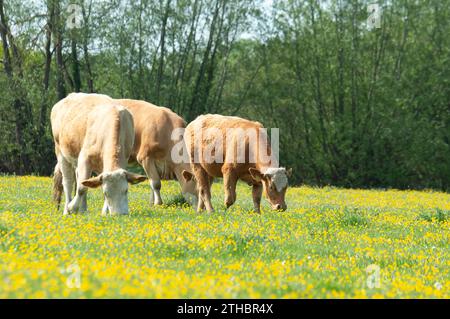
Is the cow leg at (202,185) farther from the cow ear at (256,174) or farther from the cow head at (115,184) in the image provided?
the cow head at (115,184)

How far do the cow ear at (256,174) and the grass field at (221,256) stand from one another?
107cm

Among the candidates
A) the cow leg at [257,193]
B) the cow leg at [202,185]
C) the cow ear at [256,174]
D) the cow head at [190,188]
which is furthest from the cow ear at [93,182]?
the cow head at [190,188]

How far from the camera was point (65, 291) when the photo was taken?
5520 mm

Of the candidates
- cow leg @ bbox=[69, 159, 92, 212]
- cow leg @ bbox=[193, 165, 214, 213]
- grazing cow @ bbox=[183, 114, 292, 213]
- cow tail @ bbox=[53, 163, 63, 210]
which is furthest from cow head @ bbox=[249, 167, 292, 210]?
cow tail @ bbox=[53, 163, 63, 210]

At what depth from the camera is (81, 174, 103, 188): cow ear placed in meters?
13.2

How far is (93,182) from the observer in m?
13.3

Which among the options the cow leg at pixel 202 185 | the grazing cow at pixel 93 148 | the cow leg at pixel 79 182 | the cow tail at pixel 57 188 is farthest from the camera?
the cow leg at pixel 202 185

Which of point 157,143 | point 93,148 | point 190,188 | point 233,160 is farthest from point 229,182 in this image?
point 157,143

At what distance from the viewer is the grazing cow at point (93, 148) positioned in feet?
43.7

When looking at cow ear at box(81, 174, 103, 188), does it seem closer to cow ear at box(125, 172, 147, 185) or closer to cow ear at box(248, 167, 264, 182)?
cow ear at box(125, 172, 147, 185)

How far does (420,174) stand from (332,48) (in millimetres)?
9912

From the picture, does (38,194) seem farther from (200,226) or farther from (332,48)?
(332,48)

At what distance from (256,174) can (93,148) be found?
11.9 ft

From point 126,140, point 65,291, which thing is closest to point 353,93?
point 126,140
